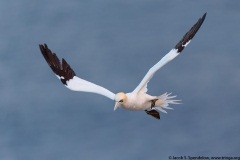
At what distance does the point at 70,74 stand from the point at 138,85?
4502 mm

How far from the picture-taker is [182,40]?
83.6ft

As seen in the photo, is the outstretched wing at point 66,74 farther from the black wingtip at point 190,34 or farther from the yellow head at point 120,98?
the black wingtip at point 190,34

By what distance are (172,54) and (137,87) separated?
211 cm

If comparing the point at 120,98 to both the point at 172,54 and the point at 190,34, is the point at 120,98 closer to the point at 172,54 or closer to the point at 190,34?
the point at 172,54

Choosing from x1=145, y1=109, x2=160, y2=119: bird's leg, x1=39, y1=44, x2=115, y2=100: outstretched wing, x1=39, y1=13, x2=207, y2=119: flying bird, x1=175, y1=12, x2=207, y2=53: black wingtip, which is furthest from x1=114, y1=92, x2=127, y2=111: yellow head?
x1=175, y1=12, x2=207, y2=53: black wingtip

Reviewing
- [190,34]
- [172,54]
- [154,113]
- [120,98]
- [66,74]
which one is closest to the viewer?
[120,98]

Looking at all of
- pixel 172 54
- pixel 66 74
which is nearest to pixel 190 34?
pixel 172 54

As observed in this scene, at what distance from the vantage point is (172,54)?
79.6 feet

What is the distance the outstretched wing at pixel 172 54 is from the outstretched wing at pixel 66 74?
240 cm

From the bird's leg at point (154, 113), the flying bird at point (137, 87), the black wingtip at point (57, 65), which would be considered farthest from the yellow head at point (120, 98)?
the black wingtip at point (57, 65)

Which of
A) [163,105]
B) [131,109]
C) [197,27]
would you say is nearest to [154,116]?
[163,105]

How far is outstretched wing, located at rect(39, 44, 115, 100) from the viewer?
25.7 metres

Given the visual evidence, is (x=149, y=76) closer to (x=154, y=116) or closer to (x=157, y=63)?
(x=157, y=63)

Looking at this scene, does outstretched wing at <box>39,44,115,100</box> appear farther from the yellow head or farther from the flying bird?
the yellow head
